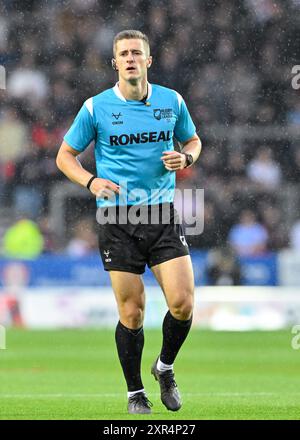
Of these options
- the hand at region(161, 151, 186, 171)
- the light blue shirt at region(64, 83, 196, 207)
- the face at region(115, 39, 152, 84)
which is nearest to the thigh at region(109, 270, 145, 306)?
the light blue shirt at region(64, 83, 196, 207)

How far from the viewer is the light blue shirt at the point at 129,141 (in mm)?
7215

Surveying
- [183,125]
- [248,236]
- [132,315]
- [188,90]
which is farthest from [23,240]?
[132,315]

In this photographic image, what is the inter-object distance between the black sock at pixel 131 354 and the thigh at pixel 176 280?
12.7 inches

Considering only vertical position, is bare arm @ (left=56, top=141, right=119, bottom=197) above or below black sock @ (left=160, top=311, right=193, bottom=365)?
above

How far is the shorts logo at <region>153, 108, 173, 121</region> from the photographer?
23.9ft

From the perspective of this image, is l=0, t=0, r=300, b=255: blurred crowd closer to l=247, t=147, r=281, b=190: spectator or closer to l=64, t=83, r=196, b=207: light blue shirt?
l=247, t=147, r=281, b=190: spectator

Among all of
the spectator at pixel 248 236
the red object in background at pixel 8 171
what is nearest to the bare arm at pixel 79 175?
the spectator at pixel 248 236

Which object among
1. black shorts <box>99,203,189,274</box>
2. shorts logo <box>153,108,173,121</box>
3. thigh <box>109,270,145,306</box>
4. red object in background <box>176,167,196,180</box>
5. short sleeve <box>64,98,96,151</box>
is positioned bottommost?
thigh <box>109,270,145,306</box>

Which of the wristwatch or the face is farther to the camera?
the wristwatch

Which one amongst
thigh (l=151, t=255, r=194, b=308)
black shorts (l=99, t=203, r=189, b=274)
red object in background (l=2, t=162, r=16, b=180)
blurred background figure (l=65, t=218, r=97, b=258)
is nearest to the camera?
thigh (l=151, t=255, r=194, b=308)

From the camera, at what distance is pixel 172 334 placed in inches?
286

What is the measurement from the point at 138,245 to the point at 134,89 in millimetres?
990

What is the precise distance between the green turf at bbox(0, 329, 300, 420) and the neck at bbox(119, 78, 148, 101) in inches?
79.0

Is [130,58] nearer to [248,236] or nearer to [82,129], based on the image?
[82,129]
